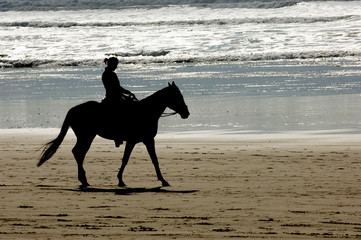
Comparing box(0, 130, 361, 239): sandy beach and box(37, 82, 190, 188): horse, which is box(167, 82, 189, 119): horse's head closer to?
box(37, 82, 190, 188): horse

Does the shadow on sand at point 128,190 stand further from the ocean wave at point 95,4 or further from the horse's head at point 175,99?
the ocean wave at point 95,4

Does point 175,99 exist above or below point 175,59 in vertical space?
above

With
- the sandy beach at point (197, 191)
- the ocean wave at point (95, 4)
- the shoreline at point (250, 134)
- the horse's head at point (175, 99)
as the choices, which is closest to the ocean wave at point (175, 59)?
the shoreline at point (250, 134)

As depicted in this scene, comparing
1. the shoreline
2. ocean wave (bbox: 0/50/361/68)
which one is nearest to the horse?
the shoreline

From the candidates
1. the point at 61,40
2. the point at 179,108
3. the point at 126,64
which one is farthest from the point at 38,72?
the point at 179,108

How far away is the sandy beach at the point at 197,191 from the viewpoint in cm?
627

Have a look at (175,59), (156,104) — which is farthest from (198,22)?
(156,104)

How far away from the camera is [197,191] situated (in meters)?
8.32

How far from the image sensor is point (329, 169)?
9.58m

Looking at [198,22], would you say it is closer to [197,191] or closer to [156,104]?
[156,104]

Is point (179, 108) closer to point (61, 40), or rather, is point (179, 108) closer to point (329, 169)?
point (329, 169)

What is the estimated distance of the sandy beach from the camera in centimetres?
627

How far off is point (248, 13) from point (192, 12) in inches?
229

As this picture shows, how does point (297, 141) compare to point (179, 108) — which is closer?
point (179, 108)
